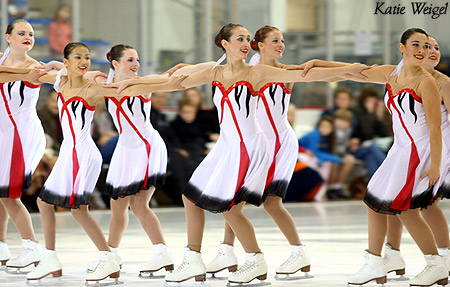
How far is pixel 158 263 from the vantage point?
5.61 m

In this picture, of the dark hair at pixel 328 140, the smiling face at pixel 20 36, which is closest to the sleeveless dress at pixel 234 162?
the smiling face at pixel 20 36

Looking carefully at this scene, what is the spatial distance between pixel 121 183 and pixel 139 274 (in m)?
0.59

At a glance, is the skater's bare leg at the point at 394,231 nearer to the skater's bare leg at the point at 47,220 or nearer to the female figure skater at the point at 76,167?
the female figure skater at the point at 76,167

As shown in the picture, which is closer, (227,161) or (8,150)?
(227,161)

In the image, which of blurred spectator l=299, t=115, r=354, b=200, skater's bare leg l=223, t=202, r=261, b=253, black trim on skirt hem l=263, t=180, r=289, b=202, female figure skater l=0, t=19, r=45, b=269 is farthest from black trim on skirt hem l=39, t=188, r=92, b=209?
blurred spectator l=299, t=115, r=354, b=200

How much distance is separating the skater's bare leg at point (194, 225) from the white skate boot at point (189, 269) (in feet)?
0.13

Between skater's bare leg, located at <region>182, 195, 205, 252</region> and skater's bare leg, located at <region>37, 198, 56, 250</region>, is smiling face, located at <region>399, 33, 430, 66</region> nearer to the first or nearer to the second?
skater's bare leg, located at <region>182, 195, 205, 252</region>

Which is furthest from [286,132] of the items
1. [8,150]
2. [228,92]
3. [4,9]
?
[4,9]

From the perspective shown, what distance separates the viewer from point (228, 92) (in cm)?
510

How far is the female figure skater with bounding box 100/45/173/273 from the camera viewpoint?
5.68m

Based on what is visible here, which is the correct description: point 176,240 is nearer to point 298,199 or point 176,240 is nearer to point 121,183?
point 121,183

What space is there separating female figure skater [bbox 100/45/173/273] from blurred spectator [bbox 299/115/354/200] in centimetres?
462

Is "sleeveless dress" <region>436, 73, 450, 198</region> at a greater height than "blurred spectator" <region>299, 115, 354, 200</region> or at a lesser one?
greater

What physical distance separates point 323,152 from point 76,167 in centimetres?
550
